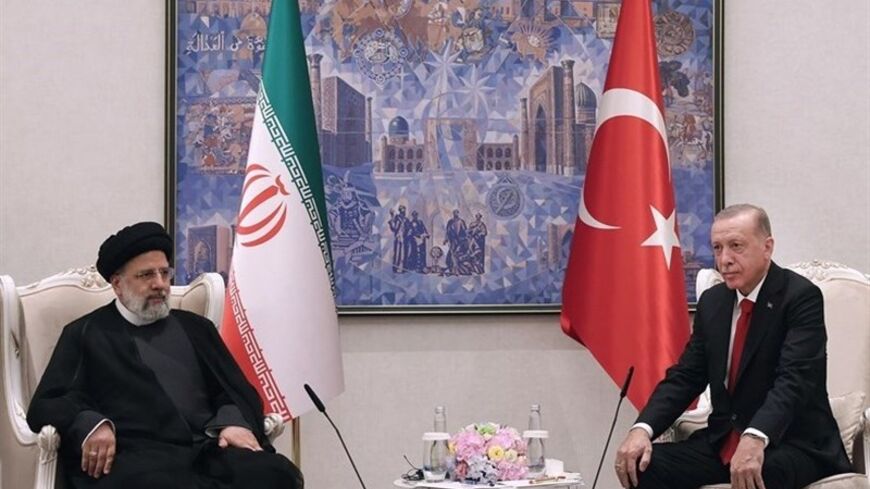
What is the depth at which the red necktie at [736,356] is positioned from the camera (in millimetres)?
4117

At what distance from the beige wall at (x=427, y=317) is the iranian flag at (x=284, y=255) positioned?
57cm

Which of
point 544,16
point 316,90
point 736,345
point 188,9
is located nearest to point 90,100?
point 188,9

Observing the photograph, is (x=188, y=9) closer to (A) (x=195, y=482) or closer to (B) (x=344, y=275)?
(B) (x=344, y=275)

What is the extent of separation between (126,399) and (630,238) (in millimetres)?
2027

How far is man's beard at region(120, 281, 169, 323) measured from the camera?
14.1ft

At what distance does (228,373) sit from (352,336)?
1.07 meters

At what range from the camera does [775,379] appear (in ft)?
13.3

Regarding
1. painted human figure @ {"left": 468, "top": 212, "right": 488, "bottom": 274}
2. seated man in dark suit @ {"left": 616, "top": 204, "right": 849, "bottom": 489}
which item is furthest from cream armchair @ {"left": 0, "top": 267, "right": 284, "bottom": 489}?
seated man in dark suit @ {"left": 616, "top": 204, "right": 849, "bottom": 489}

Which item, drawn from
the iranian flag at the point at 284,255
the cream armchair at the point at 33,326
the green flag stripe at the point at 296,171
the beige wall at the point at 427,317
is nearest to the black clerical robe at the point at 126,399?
the cream armchair at the point at 33,326

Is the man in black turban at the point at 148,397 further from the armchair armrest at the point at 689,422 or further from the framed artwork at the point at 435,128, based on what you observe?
the armchair armrest at the point at 689,422

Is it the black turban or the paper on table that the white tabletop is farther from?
the black turban

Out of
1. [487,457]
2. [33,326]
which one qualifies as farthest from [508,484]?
[33,326]

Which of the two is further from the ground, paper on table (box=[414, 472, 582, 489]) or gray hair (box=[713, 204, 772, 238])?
gray hair (box=[713, 204, 772, 238])

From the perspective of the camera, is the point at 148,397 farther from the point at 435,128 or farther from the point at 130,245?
the point at 435,128
